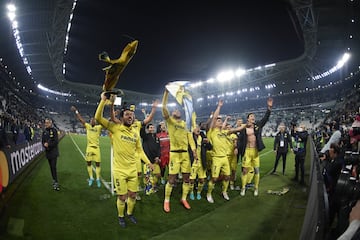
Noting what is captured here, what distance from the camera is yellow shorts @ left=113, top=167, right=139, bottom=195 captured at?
211 inches

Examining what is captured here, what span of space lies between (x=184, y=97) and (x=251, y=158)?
9.17ft

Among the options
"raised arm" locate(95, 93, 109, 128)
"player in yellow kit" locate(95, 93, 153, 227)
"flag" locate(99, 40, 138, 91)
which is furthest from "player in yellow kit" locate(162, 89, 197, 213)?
"flag" locate(99, 40, 138, 91)

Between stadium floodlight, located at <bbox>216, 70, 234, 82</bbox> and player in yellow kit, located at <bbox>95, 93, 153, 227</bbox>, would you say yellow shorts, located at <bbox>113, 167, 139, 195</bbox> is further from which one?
stadium floodlight, located at <bbox>216, 70, 234, 82</bbox>

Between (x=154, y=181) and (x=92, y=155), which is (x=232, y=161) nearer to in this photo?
(x=154, y=181)

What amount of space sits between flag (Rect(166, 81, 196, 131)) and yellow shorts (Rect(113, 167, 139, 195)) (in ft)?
6.79

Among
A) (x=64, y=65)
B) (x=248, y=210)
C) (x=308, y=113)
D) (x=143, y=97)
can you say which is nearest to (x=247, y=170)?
(x=248, y=210)

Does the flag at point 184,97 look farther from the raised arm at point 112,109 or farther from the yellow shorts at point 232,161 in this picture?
the yellow shorts at point 232,161

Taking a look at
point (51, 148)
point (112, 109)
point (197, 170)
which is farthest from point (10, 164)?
point (197, 170)

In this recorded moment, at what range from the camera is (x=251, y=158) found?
26.7ft

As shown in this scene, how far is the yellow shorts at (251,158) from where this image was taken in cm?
809

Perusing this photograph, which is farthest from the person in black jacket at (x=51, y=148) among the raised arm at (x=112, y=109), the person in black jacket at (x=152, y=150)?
the raised arm at (x=112, y=109)

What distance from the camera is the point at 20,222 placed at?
5543mm

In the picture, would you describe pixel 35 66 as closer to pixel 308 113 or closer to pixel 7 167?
pixel 7 167

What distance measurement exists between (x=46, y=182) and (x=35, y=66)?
106ft
